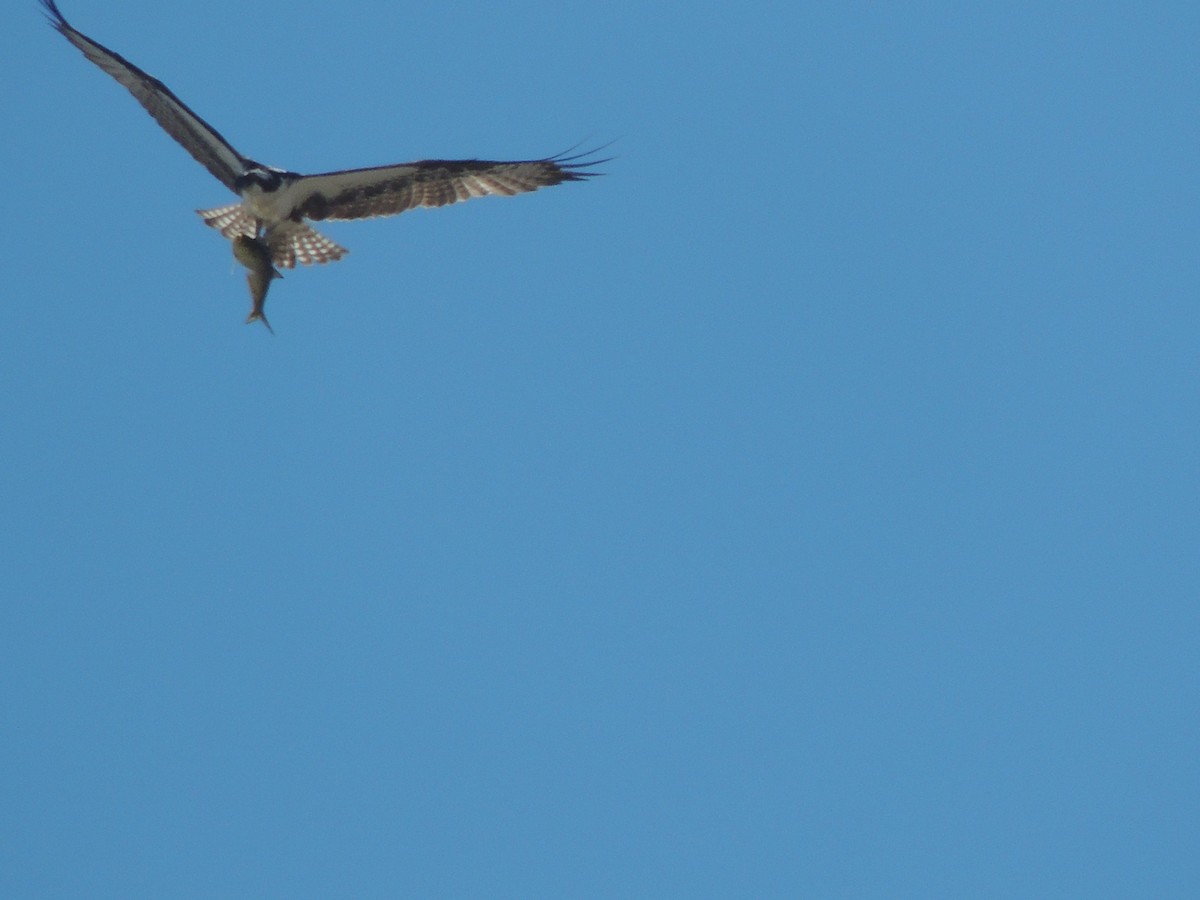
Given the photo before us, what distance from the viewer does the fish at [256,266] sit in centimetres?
1233

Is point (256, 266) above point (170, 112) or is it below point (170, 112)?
below

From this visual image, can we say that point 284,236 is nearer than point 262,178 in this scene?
No

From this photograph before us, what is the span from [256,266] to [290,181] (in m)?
0.71

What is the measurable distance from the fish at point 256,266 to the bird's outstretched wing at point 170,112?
0.48m

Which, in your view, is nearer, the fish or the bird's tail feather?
the fish

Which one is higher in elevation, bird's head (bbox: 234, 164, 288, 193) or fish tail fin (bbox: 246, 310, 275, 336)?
bird's head (bbox: 234, 164, 288, 193)

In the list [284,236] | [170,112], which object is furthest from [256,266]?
[170,112]

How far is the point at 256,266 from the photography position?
40.7 ft

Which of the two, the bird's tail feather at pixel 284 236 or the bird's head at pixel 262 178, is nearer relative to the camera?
the bird's head at pixel 262 178

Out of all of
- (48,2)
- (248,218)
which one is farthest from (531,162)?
(48,2)

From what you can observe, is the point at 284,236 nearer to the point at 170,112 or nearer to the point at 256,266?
the point at 256,266

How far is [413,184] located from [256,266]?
1.37 meters

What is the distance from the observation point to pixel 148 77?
12273 mm

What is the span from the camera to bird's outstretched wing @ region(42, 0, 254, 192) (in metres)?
12.3
